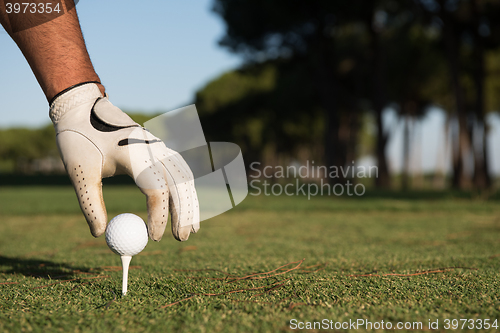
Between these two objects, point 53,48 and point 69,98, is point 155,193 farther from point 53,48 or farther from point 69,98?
point 53,48

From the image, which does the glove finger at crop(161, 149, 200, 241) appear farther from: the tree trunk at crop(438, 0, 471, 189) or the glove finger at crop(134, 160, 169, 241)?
the tree trunk at crop(438, 0, 471, 189)

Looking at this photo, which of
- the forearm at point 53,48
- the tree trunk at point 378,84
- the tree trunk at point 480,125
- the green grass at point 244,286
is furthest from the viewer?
the tree trunk at point 378,84

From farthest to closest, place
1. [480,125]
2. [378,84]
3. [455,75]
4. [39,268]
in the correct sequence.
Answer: [378,84] → [480,125] → [455,75] → [39,268]

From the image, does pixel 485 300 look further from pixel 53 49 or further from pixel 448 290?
pixel 53 49

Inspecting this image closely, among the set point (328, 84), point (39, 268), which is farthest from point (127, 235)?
point (328, 84)

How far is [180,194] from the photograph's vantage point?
1.87 meters

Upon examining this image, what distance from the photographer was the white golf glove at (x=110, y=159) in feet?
5.93

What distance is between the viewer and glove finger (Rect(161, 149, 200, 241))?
6.09 ft

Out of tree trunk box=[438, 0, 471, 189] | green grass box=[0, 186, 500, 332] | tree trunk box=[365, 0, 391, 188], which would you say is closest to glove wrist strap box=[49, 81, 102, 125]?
green grass box=[0, 186, 500, 332]

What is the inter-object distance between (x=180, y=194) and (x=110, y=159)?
40 cm

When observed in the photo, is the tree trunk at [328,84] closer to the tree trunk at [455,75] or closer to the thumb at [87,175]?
the tree trunk at [455,75]

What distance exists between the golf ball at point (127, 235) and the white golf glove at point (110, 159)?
84 millimetres

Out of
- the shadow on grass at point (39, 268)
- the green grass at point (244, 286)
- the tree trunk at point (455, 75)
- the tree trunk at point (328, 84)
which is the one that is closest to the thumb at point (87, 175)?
the green grass at point (244, 286)

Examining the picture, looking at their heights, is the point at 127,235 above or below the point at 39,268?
above
